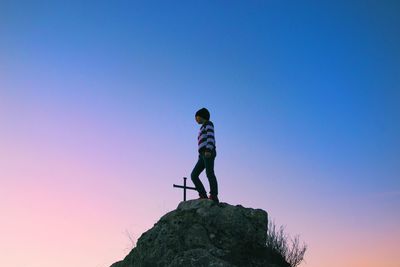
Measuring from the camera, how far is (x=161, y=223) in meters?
10.2

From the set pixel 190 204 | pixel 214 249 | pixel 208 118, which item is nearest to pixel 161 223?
pixel 190 204

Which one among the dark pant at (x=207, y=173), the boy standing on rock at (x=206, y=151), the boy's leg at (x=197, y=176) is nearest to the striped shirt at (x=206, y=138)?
the boy standing on rock at (x=206, y=151)

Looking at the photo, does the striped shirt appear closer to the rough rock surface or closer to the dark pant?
the dark pant

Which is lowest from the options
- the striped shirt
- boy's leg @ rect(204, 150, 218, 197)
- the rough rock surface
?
the rough rock surface

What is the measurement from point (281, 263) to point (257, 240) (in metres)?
0.68

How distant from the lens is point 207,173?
10289 millimetres

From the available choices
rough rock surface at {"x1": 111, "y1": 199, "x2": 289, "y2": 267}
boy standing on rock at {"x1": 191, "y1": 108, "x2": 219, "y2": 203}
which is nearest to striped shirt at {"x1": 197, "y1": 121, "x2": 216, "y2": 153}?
boy standing on rock at {"x1": 191, "y1": 108, "x2": 219, "y2": 203}

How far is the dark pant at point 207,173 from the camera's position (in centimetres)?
1027

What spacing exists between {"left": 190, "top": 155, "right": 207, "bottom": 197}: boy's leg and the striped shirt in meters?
0.41

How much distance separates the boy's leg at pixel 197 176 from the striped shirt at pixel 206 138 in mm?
409

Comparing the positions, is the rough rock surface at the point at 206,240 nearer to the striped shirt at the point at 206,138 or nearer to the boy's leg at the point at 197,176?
the boy's leg at the point at 197,176

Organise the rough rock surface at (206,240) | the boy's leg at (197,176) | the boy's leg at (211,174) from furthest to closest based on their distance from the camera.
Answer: the boy's leg at (197,176) < the boy's leg at (211,174) < the rough rock surface at (206,240)

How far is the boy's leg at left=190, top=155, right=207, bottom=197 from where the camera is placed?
423 inches

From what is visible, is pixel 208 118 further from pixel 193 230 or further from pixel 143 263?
pixel 143 263
